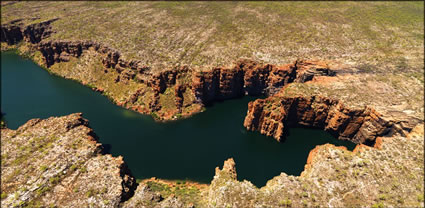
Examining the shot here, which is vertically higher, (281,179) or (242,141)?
(281,179)

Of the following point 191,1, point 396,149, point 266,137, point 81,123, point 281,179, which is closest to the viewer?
point 281,179

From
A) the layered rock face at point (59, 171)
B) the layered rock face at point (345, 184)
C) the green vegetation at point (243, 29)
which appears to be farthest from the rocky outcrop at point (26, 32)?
the layered rock face at point (345, 184)

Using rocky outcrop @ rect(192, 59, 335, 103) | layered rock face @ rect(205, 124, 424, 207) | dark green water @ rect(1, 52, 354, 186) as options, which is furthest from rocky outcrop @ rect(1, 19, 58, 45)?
layered rock face @ rect(205, 124, 424, 207)

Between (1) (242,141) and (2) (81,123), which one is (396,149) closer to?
(1) (242,141)

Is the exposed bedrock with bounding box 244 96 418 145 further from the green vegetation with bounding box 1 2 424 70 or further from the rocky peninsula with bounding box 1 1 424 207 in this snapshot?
the green vegetation with bounding box 1 2 424 70

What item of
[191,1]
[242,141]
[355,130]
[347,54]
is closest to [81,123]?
[242,141]

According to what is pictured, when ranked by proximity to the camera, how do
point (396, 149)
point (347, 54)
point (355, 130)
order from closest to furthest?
point (396, 149) < point (355, 130) < point (347, 54)
